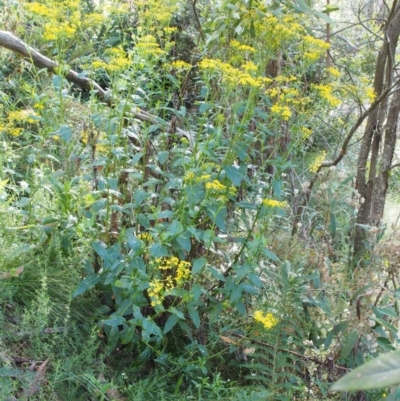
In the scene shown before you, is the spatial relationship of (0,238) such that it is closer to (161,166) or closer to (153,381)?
(161,166)

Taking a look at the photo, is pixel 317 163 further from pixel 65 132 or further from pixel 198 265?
pixel 65 132

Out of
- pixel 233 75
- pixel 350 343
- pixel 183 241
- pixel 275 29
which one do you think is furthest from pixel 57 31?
pixel 350 343

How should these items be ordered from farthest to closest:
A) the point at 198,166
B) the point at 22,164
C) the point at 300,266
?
the point at 22,164, the point at 300,266, the point at 198,166

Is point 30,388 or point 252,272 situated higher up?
point 252,272

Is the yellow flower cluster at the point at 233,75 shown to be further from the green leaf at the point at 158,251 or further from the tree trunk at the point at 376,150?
the tree trunk at the point at 376,150

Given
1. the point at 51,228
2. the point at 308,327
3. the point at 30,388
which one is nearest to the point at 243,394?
the point at 308,327

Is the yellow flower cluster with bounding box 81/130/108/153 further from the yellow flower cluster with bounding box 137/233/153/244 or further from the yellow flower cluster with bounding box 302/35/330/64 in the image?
the yellow flower cluster with bounding box 302/35/330/64

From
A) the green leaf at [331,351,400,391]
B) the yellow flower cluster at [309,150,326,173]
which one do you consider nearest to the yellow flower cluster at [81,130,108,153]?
the yellow flower cluster at [309,150,326,173]

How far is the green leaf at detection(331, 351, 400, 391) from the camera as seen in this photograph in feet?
1.64

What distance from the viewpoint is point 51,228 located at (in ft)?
9.15

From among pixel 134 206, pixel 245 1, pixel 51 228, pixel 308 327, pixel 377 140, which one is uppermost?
pixel 245 1

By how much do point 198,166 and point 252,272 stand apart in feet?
1.61

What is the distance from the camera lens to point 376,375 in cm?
51

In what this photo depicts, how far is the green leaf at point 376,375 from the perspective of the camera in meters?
0.50
